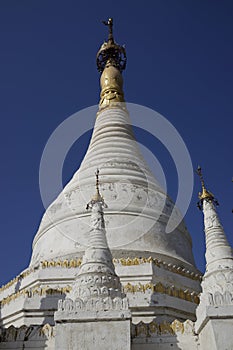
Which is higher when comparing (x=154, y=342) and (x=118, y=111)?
(x=118, y=111)

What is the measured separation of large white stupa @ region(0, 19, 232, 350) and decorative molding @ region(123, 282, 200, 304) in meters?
0.04

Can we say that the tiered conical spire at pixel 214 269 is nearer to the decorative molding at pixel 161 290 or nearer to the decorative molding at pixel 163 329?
the decorative molding at pixel 163 329

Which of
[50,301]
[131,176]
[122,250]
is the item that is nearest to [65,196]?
[131,176]

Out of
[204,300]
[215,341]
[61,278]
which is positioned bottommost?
[215,341]

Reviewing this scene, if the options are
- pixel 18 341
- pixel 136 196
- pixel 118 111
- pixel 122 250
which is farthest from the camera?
pixel 118 111

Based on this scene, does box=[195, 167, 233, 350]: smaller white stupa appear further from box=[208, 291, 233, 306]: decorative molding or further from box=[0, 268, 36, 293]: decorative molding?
box=[0, 268, 36, 293]: decorative molding

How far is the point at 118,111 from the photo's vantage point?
27.9 meters

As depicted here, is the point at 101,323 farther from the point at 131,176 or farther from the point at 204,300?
the point at 131,176

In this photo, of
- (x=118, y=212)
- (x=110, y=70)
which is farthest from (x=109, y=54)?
(x=118, y=212)

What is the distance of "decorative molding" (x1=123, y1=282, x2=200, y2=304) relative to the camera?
15.2 metres

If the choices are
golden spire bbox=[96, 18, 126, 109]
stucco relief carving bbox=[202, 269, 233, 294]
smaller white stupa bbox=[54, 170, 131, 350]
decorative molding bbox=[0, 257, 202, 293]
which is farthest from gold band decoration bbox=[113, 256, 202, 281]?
golden spire bbox=[96, 18, 126, 109]

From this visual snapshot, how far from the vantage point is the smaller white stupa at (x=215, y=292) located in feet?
34.1

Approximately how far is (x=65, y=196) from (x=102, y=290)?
35.3 ft

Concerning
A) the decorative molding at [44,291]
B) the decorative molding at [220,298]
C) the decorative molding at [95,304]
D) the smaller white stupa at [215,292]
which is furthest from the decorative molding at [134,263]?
the decorative molding at [220,298]
